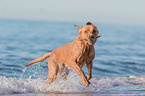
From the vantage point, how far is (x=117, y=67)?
11.8 metres

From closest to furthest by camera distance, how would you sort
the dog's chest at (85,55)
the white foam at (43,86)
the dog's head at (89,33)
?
the dog's head at (89,33)
the dog's chest at (85,55)
the white foam at (43,86)

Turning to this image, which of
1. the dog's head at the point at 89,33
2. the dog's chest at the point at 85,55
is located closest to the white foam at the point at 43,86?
the dog's chest at the point at 85,55

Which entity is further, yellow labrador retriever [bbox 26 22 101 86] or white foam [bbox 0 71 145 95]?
white foam [bbox 0 71 145 95]

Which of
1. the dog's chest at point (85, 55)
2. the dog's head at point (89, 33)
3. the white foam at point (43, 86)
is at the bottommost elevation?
the white foam at point (43, 86)

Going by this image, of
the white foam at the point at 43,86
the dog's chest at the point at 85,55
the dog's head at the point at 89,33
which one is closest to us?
the dog's head at the point at 89,33

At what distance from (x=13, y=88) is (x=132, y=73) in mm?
5661

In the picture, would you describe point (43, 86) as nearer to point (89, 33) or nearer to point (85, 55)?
point (85, 55)

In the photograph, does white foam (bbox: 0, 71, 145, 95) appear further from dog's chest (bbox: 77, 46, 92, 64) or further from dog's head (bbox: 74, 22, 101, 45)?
dog's head (bbox: 74, 22, 101, 45)

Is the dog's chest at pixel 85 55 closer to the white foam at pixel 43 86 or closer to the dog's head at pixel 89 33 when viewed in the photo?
the dog's head at pixel 89 33

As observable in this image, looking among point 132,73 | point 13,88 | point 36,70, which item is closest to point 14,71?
point 36,70

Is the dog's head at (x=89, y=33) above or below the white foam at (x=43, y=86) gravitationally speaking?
above

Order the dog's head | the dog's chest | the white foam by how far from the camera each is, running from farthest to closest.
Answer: the white foam, the dog's chest, the dog's head

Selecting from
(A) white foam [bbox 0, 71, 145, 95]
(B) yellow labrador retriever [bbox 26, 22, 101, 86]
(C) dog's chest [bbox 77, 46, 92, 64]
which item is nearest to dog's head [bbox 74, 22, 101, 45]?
(B) yellow labrador retriever [bbox 26, 22, 101, 86]

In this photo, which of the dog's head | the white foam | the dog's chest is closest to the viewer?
the dog's head
